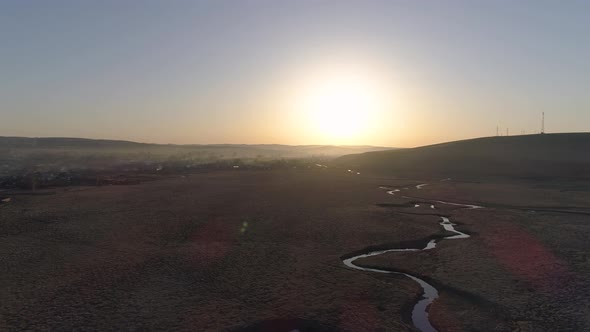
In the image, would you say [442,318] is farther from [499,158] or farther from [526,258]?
[499,158]

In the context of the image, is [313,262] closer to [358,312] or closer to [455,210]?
[358,312]

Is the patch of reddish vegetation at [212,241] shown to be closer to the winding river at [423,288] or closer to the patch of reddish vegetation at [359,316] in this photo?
the winding river at [423,288]

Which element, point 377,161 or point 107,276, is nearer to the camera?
point 107,276

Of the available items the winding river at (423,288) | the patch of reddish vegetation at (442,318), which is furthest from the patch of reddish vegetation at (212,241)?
the patch of reddish vegetation at (442,318)

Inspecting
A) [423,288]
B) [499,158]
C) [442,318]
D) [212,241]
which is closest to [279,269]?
[423,288]

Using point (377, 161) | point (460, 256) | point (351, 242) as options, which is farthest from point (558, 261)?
point (377, 161)

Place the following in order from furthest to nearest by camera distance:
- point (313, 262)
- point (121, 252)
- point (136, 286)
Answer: point (121, 252) → point (313, 262) → point (136, 286)
